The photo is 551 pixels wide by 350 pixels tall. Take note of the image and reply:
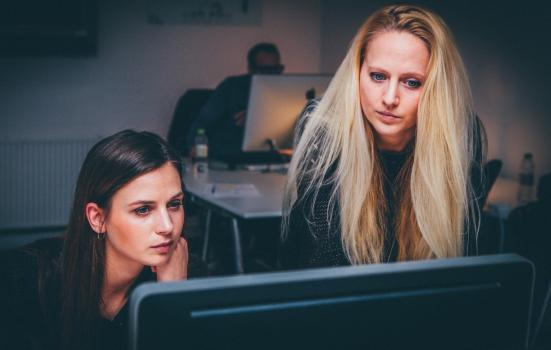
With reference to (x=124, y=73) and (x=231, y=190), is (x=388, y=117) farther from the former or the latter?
(x=124, y=73)

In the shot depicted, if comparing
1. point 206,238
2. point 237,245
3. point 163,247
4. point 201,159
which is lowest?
point 206,238

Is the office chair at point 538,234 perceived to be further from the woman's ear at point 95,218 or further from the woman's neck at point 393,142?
the woman's ear at point 95,218

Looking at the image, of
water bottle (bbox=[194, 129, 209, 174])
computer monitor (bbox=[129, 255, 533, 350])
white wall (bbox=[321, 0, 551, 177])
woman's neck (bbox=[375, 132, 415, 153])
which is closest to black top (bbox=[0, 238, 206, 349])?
woman's neck (bbox=[375, 132, 415, 153])

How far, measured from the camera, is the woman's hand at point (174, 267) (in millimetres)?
1374

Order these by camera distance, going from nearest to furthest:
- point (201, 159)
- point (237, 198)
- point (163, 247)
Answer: point (163, 247) → point (237, 198) → point (201, 159)

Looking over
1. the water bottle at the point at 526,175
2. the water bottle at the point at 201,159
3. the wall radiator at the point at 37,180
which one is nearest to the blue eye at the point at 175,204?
the water bottle at the point at 201,159

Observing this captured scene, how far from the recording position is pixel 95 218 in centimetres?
140

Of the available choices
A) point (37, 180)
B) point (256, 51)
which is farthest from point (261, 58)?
point (37, 180)

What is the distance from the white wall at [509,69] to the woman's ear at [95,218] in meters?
2.95

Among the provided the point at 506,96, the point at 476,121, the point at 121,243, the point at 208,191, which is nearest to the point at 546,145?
the point at 506,96

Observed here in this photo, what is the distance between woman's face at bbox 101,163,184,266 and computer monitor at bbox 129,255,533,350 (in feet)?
2.34

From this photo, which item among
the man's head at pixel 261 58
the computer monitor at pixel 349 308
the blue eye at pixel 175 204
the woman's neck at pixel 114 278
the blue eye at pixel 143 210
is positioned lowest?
the woman's neck at pixel 114 278

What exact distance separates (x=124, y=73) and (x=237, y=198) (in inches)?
106

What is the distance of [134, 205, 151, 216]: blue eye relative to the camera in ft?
4.36
